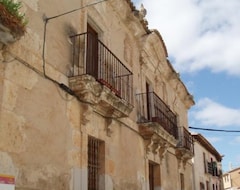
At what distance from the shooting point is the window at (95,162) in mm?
7504

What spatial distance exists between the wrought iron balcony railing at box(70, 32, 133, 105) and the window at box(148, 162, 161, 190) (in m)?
3.25

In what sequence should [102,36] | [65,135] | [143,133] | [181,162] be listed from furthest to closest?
[181,162]
[143,133]
[102,36]
[65,135]

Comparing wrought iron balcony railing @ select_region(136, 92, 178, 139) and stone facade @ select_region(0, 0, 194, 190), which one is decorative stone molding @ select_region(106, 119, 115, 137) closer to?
stone facade @ select_region(0, 0, 194, 190)

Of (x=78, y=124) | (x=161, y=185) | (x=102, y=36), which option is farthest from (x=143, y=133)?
(x=78, y=124)

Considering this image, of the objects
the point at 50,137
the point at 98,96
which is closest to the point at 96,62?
the point at 98,96

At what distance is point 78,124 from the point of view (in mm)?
6938

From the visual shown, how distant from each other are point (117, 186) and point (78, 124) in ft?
6.55

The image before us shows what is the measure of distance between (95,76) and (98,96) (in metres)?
0.71

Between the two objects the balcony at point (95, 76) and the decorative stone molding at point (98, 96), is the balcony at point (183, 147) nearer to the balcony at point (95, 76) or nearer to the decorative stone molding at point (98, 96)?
the balcony at point (95, 76)

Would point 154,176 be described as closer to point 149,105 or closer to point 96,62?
point 149,105

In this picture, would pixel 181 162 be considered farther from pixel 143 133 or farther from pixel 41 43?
pixel 41 43

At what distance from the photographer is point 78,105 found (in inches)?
276

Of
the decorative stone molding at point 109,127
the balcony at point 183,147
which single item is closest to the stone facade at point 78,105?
the decorative stone molding at point 109,127

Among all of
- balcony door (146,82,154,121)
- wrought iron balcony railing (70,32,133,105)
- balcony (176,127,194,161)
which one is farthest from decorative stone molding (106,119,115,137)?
balcony (176,127,194,161)
